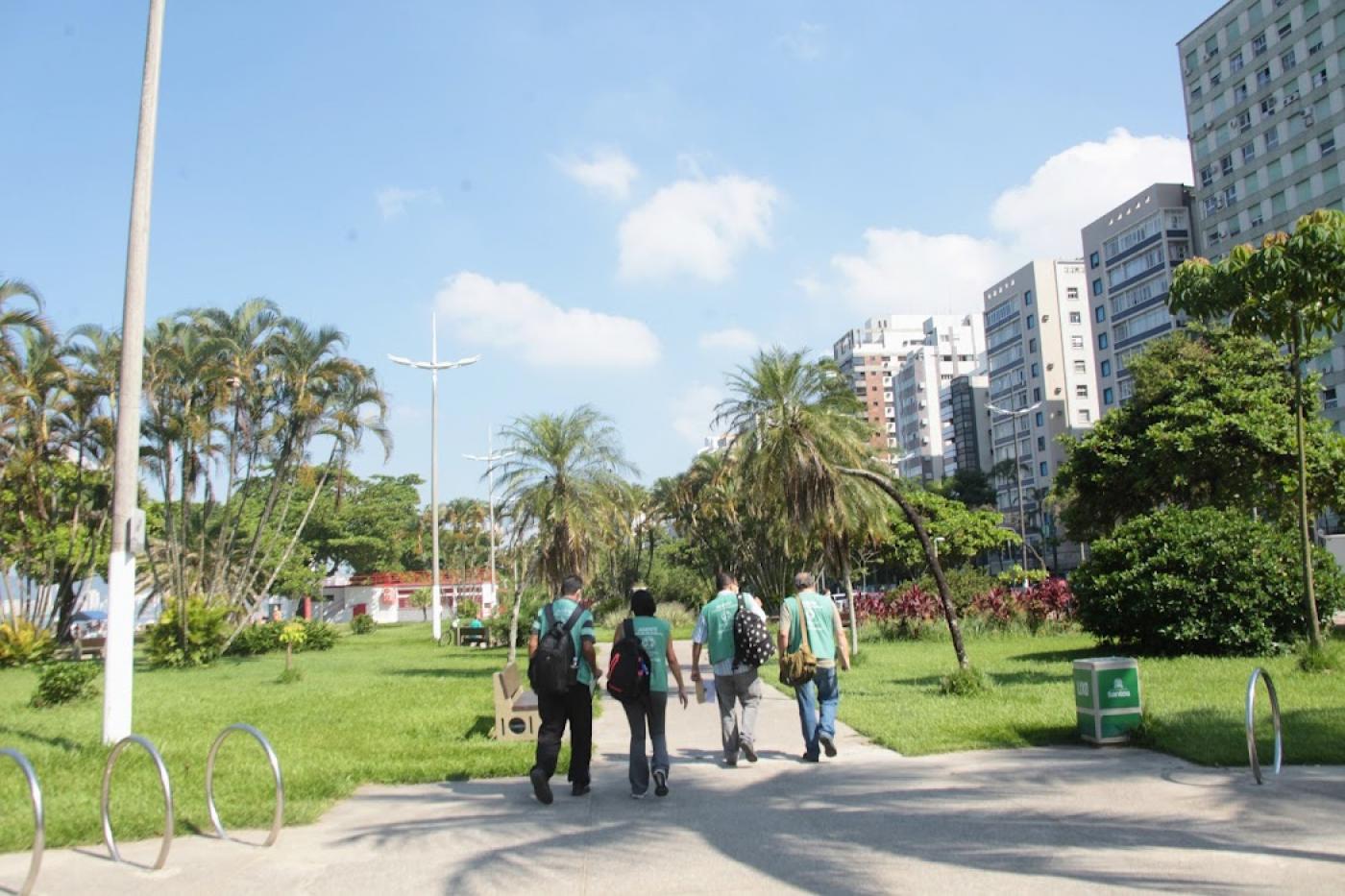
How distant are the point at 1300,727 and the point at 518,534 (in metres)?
15.7

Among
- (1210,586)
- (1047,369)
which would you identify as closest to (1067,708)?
(1210,586)

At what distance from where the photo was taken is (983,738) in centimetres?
1001

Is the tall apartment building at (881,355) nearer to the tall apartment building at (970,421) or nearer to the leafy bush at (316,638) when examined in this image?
the tall apartment building at (970,421)

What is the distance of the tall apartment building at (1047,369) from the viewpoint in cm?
→ 9419

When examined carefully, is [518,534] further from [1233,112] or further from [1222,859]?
[1233,112]

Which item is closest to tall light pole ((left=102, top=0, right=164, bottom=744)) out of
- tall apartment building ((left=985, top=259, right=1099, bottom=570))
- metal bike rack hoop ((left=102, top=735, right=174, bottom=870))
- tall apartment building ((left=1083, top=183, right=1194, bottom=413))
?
metal bike rack hoop ((left=102, top=735, right=174, bottom=870))

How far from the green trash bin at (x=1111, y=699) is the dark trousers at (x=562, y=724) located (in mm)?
4442

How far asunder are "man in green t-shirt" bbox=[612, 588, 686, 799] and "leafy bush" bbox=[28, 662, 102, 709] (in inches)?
488

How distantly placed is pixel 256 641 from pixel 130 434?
25.1 metres

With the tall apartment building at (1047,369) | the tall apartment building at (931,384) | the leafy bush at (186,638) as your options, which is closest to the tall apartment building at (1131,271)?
the tall apartment building at (1047,369)

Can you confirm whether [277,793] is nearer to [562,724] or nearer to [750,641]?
[562,724]

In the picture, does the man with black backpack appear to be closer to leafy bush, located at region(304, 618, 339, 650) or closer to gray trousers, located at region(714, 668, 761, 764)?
gray trousers, located at region(714, 668, 761, 764)

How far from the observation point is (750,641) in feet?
29.8

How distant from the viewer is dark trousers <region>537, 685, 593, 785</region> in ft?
25.8
